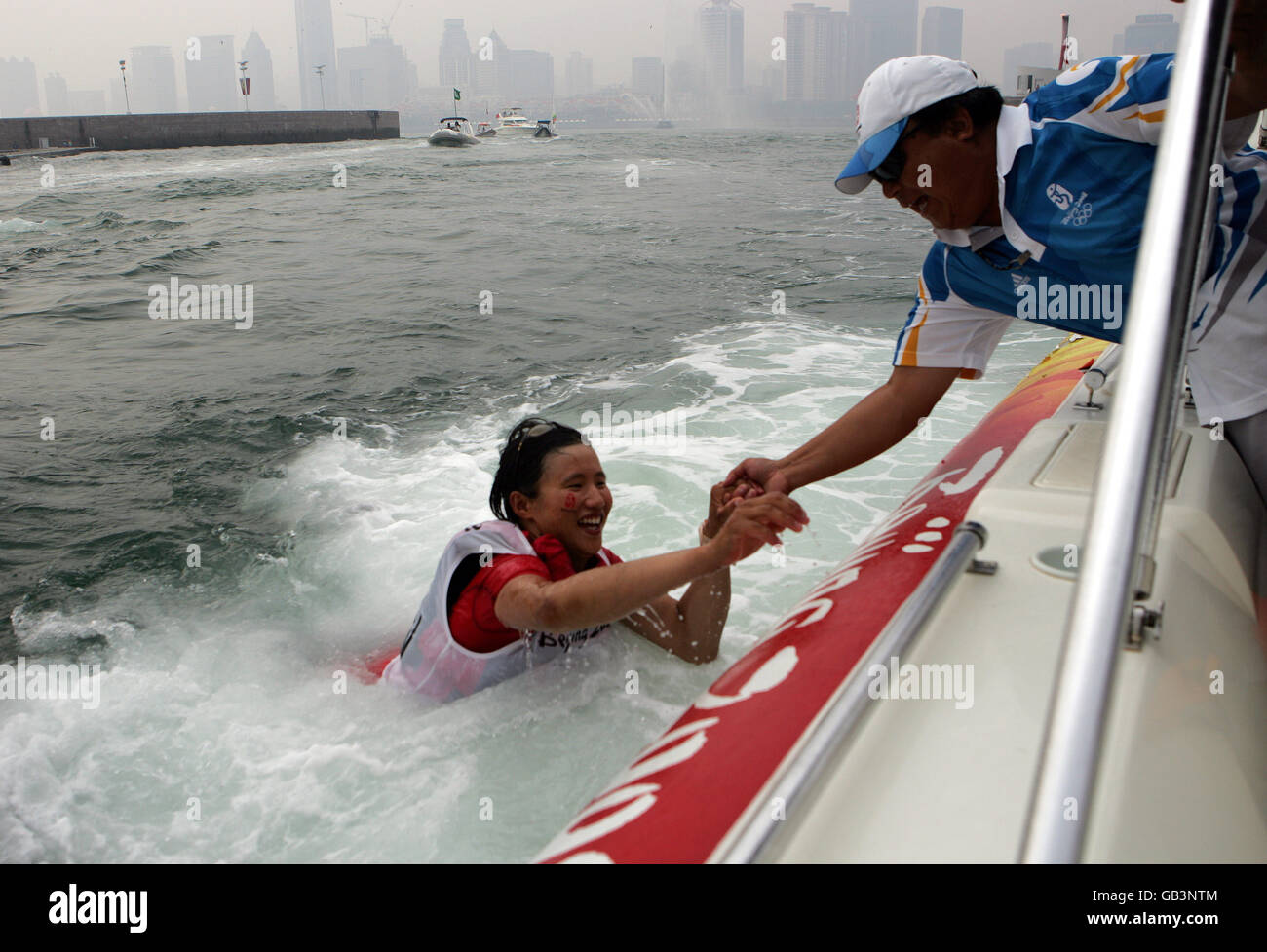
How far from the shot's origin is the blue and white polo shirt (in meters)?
1.74

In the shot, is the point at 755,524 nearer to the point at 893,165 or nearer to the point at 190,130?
the point at 893,165

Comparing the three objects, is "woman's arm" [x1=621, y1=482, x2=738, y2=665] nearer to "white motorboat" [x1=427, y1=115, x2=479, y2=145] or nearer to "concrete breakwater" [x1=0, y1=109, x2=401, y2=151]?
"white motorboat" [x1=427, y1=115, x2=479, y2=145]

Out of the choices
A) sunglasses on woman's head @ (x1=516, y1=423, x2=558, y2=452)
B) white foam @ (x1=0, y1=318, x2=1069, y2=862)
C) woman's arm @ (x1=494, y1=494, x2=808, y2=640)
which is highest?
sunglasses on woman's head @ (x1=516, y1=423, x2=558, y2=452)

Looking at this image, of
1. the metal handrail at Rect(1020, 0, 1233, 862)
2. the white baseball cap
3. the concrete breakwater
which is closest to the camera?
the metal handrail at Rect(1020, 0, 1233, 862)

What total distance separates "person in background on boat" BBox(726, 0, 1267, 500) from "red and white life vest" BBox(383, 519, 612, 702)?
116 centimetres

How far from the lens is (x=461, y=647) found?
8.20ft

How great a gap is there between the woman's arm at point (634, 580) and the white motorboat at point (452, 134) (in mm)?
48294

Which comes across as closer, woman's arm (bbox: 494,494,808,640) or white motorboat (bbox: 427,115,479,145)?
woman's arm (bbox: 494,494,808,640)

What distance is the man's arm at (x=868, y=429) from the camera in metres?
2.39

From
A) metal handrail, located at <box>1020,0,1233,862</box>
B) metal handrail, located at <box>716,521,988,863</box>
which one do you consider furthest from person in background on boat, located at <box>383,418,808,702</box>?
metal handrail, located at <box>1020,0,1233,862</box>

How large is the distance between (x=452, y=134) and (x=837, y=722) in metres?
49.3

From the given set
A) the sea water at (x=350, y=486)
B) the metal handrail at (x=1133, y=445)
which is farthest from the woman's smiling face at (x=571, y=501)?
the metal handrail at (x=1133, y=445)

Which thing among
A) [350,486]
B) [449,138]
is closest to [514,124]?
[449,138]

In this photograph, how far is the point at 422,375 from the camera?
25.1 ft
